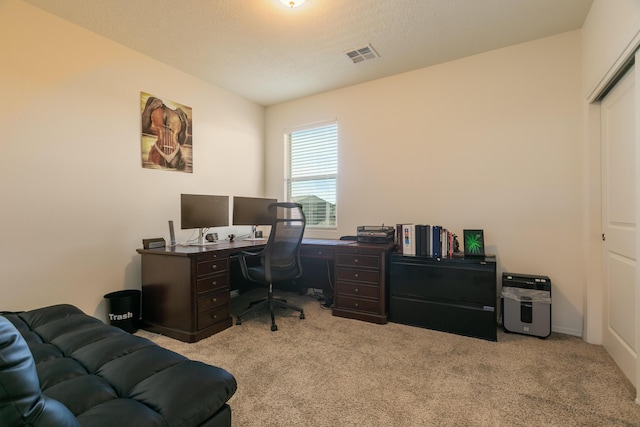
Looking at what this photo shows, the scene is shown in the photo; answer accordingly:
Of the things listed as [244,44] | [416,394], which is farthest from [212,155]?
[416,394]

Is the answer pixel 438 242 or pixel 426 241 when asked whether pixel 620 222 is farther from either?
pixel 426 241

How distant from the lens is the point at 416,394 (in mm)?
1774

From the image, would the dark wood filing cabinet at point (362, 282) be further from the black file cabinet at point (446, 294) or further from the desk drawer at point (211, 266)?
the desk drawer at point (211, 266)

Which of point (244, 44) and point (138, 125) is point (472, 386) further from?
point (138, 125)

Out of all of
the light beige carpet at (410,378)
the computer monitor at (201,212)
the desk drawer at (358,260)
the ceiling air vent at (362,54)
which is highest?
the ceiling air vent at (362,54)

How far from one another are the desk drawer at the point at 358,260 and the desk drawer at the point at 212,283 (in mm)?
1197

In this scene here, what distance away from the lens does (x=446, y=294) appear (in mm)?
2773

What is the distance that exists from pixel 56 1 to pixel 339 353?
3.60 m

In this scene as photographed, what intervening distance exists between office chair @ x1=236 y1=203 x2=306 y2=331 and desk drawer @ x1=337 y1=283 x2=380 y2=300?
1.66ft

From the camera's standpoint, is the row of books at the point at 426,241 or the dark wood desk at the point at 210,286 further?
the row of books at the point at 426,241

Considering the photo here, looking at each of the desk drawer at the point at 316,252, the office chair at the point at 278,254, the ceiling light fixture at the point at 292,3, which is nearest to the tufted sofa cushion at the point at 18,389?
the office chair at the point at 278,254

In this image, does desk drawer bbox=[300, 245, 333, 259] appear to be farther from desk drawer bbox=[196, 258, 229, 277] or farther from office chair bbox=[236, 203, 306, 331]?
desk drawer bbox=[196, 258, 229, 277]

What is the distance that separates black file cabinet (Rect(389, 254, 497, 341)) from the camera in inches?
102

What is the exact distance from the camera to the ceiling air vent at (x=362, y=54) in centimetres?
298
